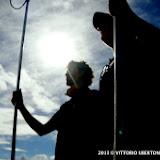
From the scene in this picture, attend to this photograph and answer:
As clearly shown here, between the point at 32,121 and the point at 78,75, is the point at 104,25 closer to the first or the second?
the point at 78,75

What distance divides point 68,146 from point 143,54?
1.84 metres

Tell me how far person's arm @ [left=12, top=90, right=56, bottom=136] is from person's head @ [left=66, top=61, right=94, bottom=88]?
60 centimetres

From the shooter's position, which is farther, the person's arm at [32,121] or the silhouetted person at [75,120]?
the person's arm at [32,121]

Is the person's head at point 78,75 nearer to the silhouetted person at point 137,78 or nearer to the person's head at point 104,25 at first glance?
the silhouetted person at point 137,78

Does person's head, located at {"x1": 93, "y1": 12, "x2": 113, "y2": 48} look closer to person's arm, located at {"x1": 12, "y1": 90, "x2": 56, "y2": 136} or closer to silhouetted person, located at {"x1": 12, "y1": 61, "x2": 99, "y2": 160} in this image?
silhouetted person, located at {"x1": 12, "y1": 61, "x2": 99, "y2": 160}

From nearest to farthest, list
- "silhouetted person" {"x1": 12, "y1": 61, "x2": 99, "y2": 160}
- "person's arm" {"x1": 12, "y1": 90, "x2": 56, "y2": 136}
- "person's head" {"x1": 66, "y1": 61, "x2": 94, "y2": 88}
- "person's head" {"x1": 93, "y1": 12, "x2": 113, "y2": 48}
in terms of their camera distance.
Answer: "silhouetted person" {"x1": 12, "y1": 61, "x2": 99, "y2": 160}
"person's arm" {"x1": 12, "y1": 90, "x2": 56, "y2": 136}
"person's head" {"x1": 66, "y1": 61, "x2": 94, "y2": 88}
"person's head" {"x1": 93, "y1": 12, "x2": 113, "y2": 48}

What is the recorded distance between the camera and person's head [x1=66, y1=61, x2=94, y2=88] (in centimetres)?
265

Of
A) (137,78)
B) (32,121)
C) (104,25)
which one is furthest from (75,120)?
(104,25)

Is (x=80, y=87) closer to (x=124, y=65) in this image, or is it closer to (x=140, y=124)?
(x=124, y=65)

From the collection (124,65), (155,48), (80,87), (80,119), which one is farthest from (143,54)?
(80,119)

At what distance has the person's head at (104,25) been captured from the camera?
3666 millimetres

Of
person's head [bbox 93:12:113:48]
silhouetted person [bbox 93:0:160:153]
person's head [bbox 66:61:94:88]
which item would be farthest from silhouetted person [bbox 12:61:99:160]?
person's head [bbox 93:12:113:48]

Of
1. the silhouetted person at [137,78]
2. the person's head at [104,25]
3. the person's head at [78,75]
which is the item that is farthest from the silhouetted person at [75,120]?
the person's head at [104,25]

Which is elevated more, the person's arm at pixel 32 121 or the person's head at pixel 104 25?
the person's head at pixel 104 25
